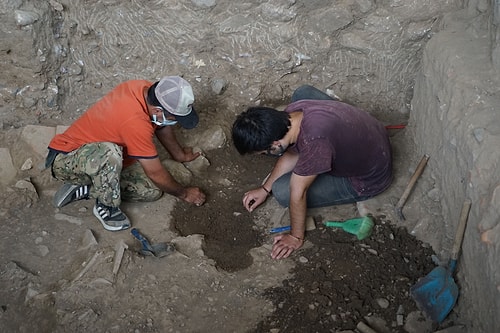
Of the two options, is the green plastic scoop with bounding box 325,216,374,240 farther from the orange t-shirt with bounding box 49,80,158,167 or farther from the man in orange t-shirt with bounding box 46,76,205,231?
the orange t-shirt with bounding box 49,80,158,167

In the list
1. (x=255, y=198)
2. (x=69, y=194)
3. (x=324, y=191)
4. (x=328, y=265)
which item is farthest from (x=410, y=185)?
(x=69, y=194)

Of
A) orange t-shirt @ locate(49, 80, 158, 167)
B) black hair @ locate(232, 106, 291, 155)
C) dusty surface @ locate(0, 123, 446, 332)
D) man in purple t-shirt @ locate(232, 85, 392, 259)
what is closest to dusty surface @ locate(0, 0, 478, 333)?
dusty surface @ locate(0, 123, 446, 332)

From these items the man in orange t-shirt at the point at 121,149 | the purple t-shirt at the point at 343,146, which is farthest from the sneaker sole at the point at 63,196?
the purple t-shirt at the point at 343,146

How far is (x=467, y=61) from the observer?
3064 millimetres

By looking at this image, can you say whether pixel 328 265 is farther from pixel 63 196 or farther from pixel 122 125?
pixel 63 196

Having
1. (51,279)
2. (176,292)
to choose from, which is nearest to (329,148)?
(176,292)

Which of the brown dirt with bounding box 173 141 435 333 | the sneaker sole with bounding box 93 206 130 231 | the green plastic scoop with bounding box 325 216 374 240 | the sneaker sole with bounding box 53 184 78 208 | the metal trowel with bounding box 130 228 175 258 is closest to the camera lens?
the brown dirt with bounding box 173 141 435 333

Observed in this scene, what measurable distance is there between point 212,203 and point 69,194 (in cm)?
101

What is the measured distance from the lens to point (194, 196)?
3627 mm

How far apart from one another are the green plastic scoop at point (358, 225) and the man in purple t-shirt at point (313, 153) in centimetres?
18

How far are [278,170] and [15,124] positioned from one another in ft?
7.09

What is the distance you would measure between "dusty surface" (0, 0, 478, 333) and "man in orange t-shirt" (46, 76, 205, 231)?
0.42 feet

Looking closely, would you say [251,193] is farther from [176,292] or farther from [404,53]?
[404,53]

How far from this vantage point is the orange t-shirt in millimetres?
3205
